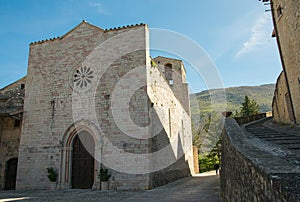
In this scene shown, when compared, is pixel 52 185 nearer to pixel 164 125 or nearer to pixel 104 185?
pixel 104 185

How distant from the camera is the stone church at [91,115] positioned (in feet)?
33.0

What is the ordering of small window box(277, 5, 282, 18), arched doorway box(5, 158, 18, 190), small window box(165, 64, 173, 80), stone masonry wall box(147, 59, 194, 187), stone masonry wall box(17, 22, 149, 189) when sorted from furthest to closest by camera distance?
small window box(165, 64, 173, 80) < arched doorway box(5, 158, 18, 190) < stone masonry wall box(147, 59, 194, 187) < stone masonry wall box(17, 22, 149, 189) < small window box(277, 5, 282, 18)

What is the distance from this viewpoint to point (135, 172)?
376 inches

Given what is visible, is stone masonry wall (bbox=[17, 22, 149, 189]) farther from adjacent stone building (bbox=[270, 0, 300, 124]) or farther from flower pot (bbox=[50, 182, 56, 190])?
adjacent stone building (bbox=[270, 0, 300, 124])

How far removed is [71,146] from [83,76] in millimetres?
3578

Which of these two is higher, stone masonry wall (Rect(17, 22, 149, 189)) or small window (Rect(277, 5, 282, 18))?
small window (Rect(277, 5, 282, 18))

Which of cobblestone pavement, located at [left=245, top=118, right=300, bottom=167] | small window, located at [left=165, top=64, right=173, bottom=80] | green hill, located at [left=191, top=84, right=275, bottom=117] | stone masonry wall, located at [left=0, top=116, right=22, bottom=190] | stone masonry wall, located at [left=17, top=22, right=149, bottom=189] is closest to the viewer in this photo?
cobblestone pavement, located at [left=245, top=118, right=300, bottom=167]

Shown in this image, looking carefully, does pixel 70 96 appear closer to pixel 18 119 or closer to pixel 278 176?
pixel 18 119

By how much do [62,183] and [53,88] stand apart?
16.2 ft

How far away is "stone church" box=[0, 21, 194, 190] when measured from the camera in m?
10.0

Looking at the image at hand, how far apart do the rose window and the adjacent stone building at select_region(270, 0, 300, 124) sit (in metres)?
8.91

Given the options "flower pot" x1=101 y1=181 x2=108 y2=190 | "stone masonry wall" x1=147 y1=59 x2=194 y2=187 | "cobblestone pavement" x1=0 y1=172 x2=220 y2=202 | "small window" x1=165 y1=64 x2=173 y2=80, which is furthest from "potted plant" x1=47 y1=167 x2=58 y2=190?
"small window" x1=165 y1=64 x2=173 y2=80

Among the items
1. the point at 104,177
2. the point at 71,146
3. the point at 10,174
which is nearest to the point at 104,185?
the point at 104,177

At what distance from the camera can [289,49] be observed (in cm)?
891
